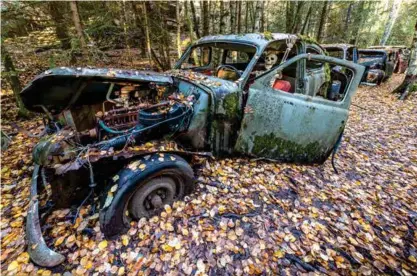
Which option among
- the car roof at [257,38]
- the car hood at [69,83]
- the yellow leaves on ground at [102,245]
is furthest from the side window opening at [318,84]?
the yellow leaves on ground at [102,245]

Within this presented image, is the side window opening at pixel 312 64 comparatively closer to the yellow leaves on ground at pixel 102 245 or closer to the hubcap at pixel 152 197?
the hubcap at pixel 152 197

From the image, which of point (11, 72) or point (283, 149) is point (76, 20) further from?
point (283, 149)

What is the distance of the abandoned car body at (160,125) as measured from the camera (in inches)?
92.1

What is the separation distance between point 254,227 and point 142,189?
53.6 inches

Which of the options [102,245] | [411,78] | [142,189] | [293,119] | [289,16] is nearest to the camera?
[102,245]

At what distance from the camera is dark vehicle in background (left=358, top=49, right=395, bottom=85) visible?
30.3 feet

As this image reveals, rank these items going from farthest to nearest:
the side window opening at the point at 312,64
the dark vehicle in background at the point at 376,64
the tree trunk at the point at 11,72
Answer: the dark vehicle in background at the point at 376,64 < the tree trunk at the point at 11,72 < the side window opening at the point at 312,64

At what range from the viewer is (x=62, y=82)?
2520 millimetres

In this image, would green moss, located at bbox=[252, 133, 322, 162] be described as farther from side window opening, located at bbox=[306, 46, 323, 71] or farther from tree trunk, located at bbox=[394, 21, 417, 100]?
tree trunk, located at bbox=[394, 21, 417, 100]

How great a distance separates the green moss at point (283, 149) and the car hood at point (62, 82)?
174 cm

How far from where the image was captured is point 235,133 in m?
3.14

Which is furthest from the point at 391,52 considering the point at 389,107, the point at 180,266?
the point at 180,266

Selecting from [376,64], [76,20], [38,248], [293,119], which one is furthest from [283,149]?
[376,64]

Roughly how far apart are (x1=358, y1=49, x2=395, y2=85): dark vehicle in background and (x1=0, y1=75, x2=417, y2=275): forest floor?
6.95 m
